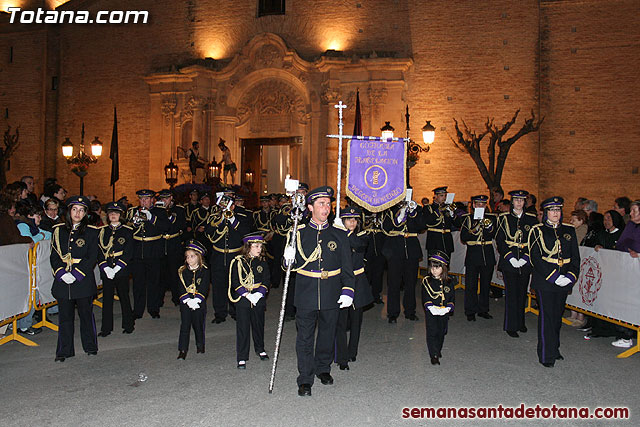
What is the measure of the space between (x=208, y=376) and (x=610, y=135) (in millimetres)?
17478

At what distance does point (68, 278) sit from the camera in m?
7.15

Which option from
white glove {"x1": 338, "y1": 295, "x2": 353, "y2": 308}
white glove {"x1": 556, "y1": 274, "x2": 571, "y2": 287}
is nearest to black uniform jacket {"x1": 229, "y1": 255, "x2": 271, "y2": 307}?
white glove {"x1": 338, "y1": 295, "x2": 353, "y2": 308}

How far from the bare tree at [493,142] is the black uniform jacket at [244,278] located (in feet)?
42.1

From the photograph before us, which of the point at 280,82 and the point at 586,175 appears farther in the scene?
the point at 280,82

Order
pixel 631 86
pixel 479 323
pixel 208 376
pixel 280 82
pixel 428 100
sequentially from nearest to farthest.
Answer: pixel 208 376 < pixel 479 323 < pixel 631 86 < pixel 428 100 < pixel 280 82

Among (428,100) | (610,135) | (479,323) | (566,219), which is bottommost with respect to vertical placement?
(479,323)

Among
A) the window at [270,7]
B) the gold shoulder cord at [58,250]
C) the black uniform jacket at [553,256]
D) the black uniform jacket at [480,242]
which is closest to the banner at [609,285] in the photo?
the black uniform jacket at [553,256]

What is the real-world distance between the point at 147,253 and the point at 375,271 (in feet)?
14.8

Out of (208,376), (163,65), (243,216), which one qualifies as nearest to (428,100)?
(163,65)

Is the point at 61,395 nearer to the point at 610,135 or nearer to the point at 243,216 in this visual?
the point at 243,216

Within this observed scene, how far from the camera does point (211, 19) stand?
2361 centimetres

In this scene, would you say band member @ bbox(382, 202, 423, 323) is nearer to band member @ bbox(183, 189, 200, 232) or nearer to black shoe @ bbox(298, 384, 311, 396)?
black shoe @ bbox(298, 384, 311, 396)

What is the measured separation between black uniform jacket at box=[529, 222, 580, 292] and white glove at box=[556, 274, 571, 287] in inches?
1.5

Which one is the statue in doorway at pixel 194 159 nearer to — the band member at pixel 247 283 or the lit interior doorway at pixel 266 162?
the lit interior doorway at pixel 266 162
